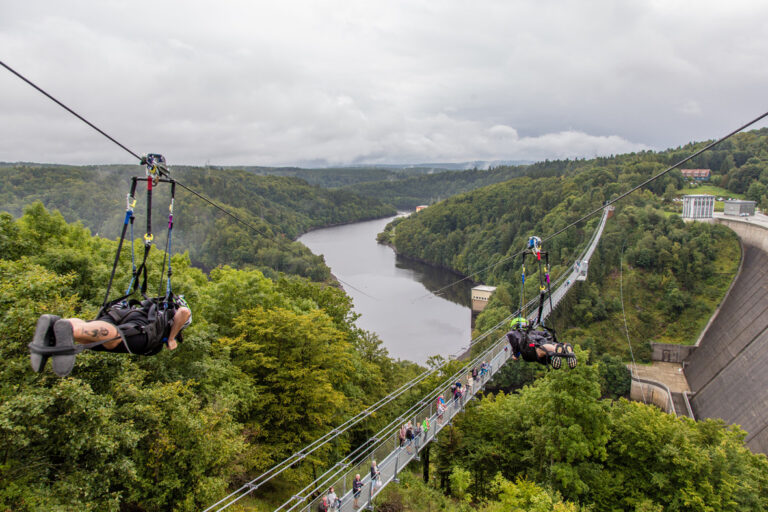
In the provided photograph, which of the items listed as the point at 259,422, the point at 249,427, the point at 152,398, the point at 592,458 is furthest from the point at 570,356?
the point at 259,422

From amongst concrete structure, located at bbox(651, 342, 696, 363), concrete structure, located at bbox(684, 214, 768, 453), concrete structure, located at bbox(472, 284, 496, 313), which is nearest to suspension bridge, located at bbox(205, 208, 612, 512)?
concrete structure, located at bbox(684, 214, 768, 453)

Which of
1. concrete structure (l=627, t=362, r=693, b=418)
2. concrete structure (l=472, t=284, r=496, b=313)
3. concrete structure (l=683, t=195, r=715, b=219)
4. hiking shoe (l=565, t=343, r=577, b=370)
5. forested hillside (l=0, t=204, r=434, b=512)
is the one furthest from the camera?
concrete structure (l=683, t=195, r=715, b=219)

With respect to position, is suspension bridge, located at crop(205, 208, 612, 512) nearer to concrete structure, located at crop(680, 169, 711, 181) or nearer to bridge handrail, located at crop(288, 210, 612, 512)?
bridge handrail, located at crop(288, 210, 612, 512)

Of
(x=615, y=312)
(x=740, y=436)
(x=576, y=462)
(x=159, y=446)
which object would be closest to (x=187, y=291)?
(x=159, y=446)

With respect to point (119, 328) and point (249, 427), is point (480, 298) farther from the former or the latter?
point (119, 328)

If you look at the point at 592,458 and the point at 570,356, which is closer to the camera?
the point at 570,356

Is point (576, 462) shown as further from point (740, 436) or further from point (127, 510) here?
point (127, 510)
